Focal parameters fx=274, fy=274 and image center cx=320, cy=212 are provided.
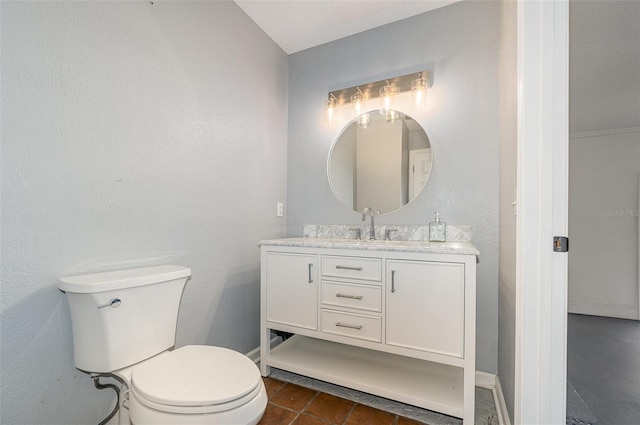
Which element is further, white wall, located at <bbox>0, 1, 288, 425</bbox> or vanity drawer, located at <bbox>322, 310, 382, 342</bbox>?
vanity drawer, located at <bbox>322, 310, 382, 342</bbox>

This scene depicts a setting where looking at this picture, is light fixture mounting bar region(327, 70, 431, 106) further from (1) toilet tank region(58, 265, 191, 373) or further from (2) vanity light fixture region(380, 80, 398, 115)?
(1) toilet tank region(58, 265, 191, 373)

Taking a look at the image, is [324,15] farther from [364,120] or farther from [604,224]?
[604,224]

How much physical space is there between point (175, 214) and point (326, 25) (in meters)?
1.70

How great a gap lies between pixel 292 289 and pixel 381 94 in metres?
1.50

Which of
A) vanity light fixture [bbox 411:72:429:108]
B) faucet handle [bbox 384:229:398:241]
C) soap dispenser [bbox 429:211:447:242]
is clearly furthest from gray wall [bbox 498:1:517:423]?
faucet handle [bbox 384:229:398:241]

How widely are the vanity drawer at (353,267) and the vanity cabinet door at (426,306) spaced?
63 mm

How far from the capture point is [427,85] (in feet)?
6.12

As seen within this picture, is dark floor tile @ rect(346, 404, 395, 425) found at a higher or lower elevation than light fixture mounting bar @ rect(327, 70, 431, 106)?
lower

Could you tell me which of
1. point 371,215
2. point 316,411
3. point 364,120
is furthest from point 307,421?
point 364,120

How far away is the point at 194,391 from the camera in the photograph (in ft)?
2.75

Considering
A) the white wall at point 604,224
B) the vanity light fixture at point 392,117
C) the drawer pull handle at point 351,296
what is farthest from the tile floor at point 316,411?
the white wall at point 604,224

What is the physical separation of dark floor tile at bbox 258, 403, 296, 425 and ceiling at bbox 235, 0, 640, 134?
2440 mm

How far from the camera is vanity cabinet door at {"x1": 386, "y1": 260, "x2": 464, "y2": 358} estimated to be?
1278 millimetres

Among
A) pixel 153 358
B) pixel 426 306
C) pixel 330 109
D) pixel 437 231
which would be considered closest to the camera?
pixel 153 358
